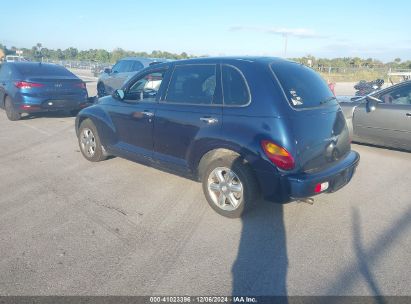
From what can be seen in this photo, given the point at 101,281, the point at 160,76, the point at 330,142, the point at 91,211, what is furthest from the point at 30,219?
the point at 330,142

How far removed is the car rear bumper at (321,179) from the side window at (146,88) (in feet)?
7.34

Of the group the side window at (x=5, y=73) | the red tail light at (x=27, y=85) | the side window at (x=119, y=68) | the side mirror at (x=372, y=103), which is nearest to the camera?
the side mirror at (x=372, y=103)

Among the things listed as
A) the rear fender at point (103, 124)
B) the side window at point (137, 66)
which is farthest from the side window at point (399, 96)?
the side window at point (137, 66)

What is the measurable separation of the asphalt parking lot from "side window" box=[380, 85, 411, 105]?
6.00 feet

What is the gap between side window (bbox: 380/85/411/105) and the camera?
649 centimetres

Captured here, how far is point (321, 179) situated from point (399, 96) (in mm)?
4183

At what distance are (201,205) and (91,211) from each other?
132 centimetres

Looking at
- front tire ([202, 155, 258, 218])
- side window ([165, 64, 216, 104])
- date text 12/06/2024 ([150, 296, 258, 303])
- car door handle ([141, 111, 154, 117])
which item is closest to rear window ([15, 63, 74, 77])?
car door handle ([141, 111, 154, 117])

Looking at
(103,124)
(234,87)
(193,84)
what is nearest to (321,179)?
(234,87)

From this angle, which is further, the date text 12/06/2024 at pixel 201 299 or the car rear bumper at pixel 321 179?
the car rear bumper at pixel 321 179

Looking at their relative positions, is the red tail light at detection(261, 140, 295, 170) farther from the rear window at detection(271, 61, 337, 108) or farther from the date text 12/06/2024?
the date text 12/06/2024

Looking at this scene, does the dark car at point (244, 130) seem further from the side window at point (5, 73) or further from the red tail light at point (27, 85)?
the side window at point (5, 73)

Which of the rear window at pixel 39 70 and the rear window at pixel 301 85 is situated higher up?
the rear window at pixel 301 85

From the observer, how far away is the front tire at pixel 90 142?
5.70m
